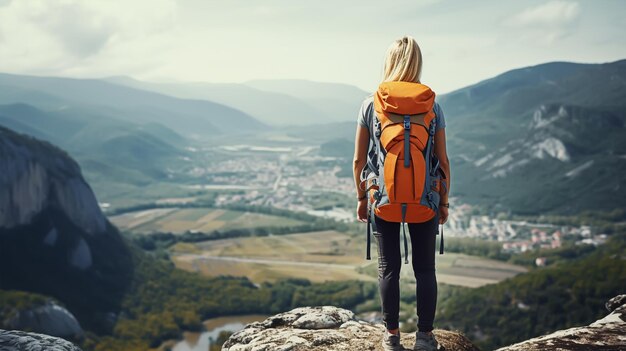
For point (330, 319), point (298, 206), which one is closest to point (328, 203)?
point (298, 206)

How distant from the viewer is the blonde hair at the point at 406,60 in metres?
4.87

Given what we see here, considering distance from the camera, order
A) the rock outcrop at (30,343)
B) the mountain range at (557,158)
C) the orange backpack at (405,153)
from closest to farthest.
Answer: the orange backpack at (405,153)
the rock outcrop at (30,343)
the mountain range at (557,158)

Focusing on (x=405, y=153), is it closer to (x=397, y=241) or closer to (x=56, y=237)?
(x=397, y=241)

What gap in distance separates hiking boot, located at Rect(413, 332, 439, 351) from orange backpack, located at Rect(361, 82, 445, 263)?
1.14 metres

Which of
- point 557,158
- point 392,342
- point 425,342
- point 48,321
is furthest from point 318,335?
point 557,158

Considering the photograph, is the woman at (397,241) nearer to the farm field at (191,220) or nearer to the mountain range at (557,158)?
the farm field at (191,220)

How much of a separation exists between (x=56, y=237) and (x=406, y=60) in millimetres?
67948

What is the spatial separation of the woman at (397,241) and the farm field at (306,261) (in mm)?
52391

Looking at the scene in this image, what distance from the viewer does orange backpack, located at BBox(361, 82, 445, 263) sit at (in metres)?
4.68

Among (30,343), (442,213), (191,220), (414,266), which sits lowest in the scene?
(191,220)

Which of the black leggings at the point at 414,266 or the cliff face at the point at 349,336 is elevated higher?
the black leggings at the point at 414,266

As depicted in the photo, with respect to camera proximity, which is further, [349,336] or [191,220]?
[191,220]

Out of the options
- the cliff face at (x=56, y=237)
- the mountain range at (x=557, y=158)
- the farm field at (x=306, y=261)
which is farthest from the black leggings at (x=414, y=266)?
the mountain range at (x=557, y=158)

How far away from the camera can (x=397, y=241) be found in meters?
5.10
